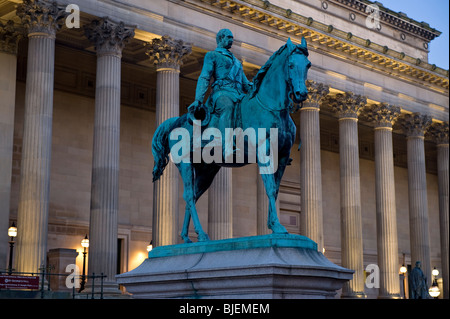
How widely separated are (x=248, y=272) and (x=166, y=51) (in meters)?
26.5

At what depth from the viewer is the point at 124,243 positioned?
4506 cm

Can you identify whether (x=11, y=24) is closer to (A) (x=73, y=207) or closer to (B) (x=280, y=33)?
(A) (x=73, y=207)

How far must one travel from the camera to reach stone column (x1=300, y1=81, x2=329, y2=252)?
141ft

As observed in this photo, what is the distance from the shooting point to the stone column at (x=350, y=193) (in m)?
44.8

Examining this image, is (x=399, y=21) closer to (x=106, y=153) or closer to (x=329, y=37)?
(x=329, y=37)

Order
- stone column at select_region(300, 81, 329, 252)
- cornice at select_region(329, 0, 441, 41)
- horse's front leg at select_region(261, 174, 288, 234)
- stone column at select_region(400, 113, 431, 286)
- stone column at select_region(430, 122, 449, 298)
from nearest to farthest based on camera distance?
horse's front leg at select_region(261, 174, 288, 234), stone column at select_region(300, 81, 329, 252), stone column at select_region(400, 113, 431, 286), stone column at select_region(430, 122, 449, 298), cornice at select_region(329, 0, 441, 41)

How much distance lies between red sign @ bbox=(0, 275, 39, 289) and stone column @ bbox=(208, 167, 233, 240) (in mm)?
11459

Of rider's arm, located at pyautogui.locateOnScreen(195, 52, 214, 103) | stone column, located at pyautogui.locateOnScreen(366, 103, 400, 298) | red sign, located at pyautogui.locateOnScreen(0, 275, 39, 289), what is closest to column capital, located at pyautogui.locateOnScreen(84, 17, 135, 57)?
red sign, located at pyautogui.locateOnScreen(0, 275, 39, 289)

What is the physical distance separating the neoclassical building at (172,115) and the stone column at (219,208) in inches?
3.0

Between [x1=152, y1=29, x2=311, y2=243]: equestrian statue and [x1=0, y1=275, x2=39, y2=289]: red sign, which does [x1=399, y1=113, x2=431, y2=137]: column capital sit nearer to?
[x1=0, y1=275, x2=39, y2=289]: red sign

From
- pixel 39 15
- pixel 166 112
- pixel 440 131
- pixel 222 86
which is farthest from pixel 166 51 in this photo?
pixel 440 131

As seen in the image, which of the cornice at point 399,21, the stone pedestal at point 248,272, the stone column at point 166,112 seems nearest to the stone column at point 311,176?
the stone column at point 166,112
